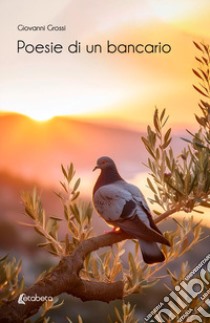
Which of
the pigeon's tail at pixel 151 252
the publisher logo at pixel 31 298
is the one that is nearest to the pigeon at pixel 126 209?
the pigeon's tail at pixel 151 252

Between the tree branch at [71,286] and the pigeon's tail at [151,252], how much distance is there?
2.5 inches

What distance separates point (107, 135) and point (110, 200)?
0.17m

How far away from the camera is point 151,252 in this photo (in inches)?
50.8

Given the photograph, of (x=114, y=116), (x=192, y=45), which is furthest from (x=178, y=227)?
(x=192, y=45)

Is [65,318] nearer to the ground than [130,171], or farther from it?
nearer to the ground

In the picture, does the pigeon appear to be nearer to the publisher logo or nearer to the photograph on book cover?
the photograph on book cover

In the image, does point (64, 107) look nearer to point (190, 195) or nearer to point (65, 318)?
point (190, 195)

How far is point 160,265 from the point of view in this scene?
1323 mm

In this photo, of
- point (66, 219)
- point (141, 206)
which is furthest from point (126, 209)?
point (66, 219)

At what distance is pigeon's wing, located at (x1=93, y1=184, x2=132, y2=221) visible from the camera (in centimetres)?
128

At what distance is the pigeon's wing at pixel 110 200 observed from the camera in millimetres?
1278

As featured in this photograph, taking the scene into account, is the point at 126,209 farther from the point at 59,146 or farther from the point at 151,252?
the point at 59,146

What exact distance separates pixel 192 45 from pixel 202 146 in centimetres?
27

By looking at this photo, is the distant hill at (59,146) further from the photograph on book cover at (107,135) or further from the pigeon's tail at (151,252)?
the pigeon's tail at (151,252)
